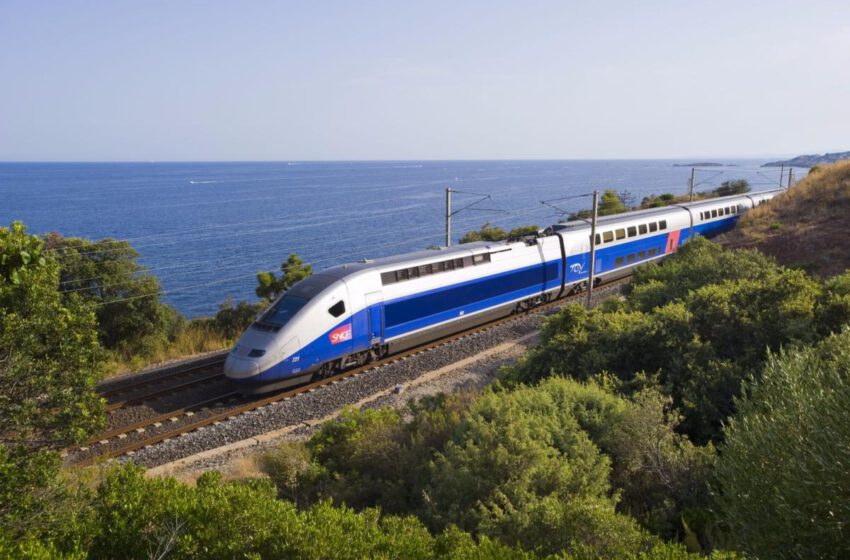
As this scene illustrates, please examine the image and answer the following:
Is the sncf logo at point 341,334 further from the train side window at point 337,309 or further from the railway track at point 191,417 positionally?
the railway track at point 191,417

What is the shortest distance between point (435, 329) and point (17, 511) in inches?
582

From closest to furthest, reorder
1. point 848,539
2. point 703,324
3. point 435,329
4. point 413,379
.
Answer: point 848,539 < point 703,324 < point 413,379 < point 435,329

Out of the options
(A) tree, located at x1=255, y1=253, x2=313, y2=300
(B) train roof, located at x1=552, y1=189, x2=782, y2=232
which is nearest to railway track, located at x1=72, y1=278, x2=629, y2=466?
(A) tree, located at x1=255, y1=253, x2=313, y2=300

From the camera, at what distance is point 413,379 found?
18406 millimetres

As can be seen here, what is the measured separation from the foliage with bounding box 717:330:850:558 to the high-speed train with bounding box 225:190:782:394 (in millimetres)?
12093

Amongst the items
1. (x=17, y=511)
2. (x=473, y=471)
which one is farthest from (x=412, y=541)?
(x=17, y=511)

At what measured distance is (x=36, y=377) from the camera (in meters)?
9.06

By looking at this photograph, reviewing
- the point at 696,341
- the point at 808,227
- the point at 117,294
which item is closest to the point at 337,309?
the point at 696,341

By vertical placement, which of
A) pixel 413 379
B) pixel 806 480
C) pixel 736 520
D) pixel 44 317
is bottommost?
pixel 413 379

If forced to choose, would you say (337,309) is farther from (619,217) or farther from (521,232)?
(619,217)

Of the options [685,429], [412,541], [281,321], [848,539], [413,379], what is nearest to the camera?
[848,539]

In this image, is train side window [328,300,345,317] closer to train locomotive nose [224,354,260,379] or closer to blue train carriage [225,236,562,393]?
blue train carriage [225,236,562,393]

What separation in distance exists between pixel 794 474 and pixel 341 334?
526 inches

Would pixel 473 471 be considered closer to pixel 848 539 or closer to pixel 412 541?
pixel 412 541
